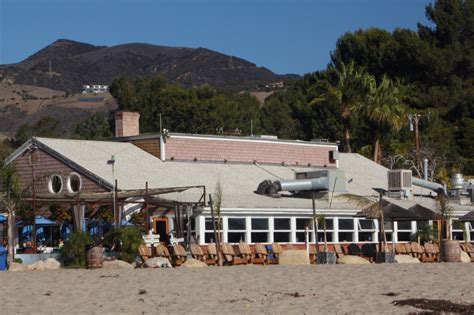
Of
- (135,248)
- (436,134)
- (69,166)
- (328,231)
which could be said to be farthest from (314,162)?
(436,134)

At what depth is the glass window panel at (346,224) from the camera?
39875 millimetres

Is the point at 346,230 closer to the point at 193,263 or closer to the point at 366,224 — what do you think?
the point at 366,224

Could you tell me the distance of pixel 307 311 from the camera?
17.6 metres

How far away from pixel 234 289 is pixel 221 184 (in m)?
18.5

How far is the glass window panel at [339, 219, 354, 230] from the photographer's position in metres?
39.9

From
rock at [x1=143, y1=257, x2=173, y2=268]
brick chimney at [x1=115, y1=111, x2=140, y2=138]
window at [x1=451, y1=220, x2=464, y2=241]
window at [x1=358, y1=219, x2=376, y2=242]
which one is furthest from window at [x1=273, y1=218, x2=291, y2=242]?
brick chimney at [x1=115, y1=111, x2=140, y2=138]

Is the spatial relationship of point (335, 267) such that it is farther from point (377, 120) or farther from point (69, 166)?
point (377, 120)

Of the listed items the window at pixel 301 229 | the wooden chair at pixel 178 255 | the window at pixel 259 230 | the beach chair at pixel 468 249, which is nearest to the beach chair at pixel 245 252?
the wooden chair at pixel 178 255

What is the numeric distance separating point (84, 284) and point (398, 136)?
49435 mm

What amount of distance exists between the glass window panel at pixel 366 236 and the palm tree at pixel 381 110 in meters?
18.1

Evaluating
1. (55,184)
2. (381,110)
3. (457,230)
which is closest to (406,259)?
(457,230)

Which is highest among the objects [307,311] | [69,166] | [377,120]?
[377,120]

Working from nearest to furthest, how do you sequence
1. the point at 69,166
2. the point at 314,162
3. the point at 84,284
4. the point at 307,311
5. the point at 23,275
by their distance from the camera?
1. the point at 307,311
2. the point at 84,284
3. the point at 23,275
4. the point at 69,166
5. the point at 314,162

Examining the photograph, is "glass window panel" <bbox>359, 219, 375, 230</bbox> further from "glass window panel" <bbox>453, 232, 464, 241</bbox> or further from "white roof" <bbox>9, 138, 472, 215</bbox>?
"glass window panel" <bbox>453, 232, 464, 241</bbox>
